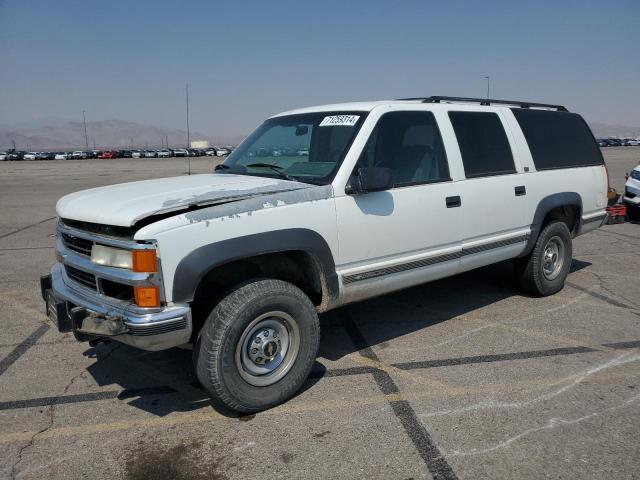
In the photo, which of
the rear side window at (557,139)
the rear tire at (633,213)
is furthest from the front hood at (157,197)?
the rear tire at (633,213)

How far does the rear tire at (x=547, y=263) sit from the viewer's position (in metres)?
5.64

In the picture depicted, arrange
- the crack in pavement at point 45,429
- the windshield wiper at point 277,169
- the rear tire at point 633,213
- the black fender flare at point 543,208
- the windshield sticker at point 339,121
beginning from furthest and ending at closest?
the rear tire at point 633,213 < the black fender flare at point 543,208 < the windshield sticker at point 339,121 < the windshield wiper at point 277,169 < the crack in pavement at point 45,429

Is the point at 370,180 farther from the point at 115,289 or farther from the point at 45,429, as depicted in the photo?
the point at 45,429

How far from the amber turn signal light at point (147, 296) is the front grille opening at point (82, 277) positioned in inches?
20.8

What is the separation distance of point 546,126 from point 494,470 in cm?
408

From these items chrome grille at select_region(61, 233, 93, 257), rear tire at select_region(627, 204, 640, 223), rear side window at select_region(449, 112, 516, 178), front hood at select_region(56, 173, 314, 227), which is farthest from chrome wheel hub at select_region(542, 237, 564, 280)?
rear tire at select_region(627, 204, 640, 223)

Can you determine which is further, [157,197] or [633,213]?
[633,213]

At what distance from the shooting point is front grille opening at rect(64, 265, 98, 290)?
3.46m

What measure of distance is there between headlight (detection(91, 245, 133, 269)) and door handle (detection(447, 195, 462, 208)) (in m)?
2.61

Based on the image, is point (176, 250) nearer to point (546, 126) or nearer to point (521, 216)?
point (521, 216)

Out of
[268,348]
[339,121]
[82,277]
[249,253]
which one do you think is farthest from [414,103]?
[82,277]

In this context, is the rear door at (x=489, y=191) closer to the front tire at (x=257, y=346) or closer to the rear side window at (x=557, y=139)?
the rear side window at (x=557, y=139)

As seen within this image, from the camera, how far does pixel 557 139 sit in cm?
580

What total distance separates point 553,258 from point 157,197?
4.50 m
